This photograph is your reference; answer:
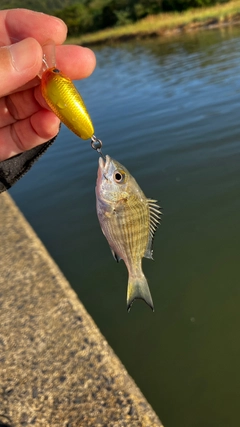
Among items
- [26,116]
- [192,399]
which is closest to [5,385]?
[192,399]

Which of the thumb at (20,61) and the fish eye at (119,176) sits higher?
the thumb at (20,61)

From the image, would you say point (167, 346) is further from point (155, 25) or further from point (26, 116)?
point (155, 25)

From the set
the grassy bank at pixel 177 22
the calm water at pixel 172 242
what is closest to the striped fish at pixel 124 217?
the calm water at pixel 172 242

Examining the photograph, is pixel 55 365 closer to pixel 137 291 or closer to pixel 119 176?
pixel 137 291

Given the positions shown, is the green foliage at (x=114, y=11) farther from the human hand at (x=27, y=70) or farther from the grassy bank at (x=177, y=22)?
the human hand at (x=27, y=70)

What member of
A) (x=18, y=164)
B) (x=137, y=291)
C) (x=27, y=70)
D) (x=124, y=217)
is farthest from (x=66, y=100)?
(x=18, y=164)

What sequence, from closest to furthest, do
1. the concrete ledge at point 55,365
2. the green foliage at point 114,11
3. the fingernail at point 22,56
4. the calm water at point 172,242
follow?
the fingernail at point 22,56 → the concrete ledge at point 55,365 → the calm water at point 172,242 → the green foliage at point 114,11
